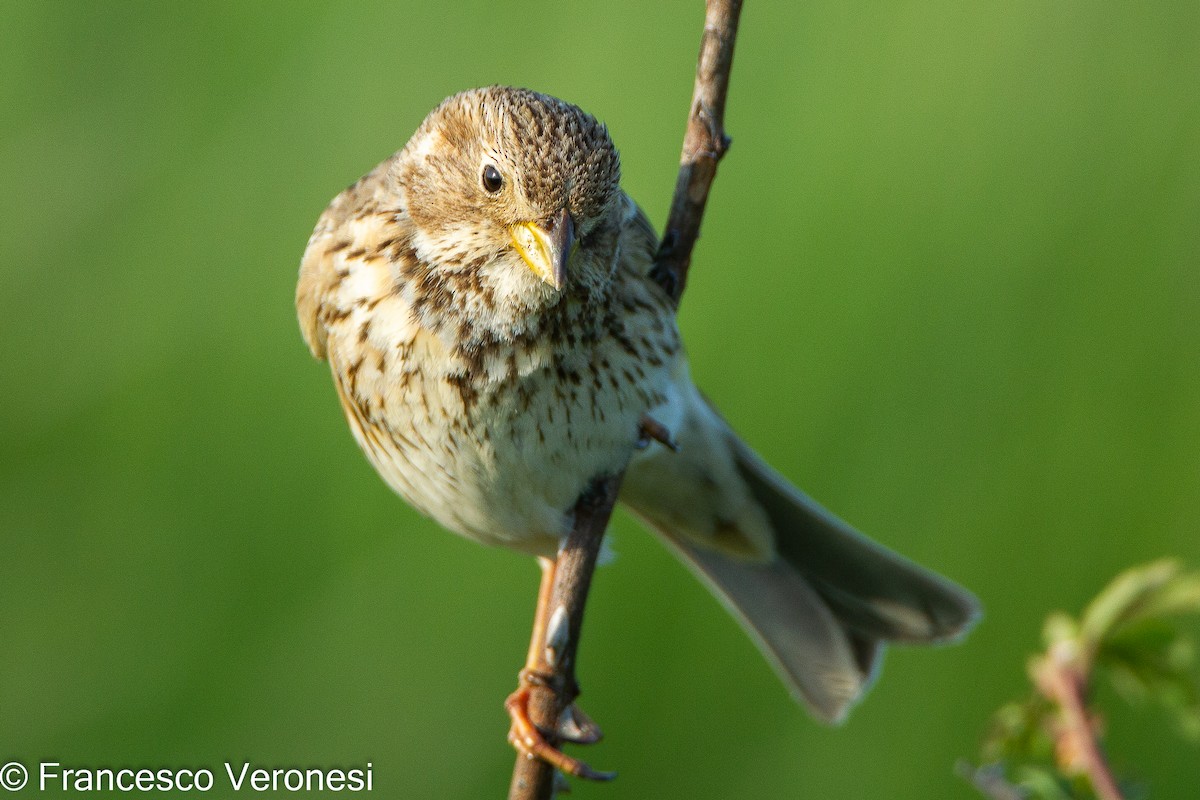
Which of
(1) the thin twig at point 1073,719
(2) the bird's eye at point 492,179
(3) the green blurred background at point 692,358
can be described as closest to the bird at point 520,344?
(2) the bird's eye at point 492,179

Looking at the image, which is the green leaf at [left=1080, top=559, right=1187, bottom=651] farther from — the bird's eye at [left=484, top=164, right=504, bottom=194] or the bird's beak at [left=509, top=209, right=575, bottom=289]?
the bird's eye at [left=484, top=164, right=504, bottom=194]

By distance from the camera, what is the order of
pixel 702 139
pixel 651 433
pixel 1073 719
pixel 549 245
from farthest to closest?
pixel 651 433
pixel 702 139
pixel 549 245
pixel 1073 719

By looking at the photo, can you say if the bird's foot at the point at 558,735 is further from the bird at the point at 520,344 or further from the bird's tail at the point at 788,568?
the bird's tail at the point at 788,568

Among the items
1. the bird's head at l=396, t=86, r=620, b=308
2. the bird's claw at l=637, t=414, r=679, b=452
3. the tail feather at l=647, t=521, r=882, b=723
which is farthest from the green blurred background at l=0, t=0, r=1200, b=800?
the bird's head at l=396, t=86, r=620, b=308

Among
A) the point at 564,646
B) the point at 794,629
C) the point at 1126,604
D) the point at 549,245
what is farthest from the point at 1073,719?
the point at 794,629

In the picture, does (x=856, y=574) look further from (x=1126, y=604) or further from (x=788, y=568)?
(x=1126, y=604)

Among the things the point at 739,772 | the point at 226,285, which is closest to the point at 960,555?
the point at 739,772

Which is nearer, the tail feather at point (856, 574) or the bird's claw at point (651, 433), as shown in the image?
the bird's claw at point (651, 433)
